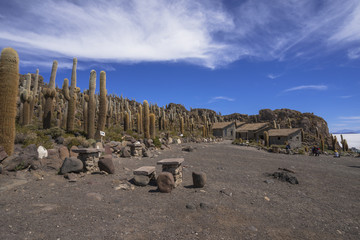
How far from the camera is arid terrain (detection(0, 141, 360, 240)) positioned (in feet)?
14.2

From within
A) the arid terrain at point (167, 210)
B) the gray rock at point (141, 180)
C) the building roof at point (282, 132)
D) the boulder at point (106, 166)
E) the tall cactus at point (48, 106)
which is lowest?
the arid terrain at point (167, 210)

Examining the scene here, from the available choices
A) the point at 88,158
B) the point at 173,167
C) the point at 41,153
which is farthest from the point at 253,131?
the point at 41,153

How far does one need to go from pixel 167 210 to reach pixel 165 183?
1455mm

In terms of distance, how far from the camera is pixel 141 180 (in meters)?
7.63

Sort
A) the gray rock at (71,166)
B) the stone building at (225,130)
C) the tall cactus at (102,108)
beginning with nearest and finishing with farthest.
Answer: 1. the gray rock at (71,166)
2. the tall cactus at (102,108)
3. the stone building at (225,130)

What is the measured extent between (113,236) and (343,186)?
1013 centimetres

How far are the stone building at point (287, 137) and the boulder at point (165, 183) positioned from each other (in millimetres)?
37968

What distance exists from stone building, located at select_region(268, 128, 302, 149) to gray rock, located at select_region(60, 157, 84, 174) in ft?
128

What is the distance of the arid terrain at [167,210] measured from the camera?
14.2ft

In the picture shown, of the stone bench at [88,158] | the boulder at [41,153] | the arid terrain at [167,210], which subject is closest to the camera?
the arid terrain at [167,210]

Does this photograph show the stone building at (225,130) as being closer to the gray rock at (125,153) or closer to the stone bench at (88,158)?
the gray rock at (125,153)

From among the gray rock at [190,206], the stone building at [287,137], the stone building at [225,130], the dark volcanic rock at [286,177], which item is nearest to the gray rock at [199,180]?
the gray rock at [190,206]

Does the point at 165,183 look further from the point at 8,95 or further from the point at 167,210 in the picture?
the point at 8,95

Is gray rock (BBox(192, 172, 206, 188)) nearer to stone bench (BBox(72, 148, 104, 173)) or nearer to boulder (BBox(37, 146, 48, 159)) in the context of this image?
stone bench (BBox(72, 148, 104, 173))
